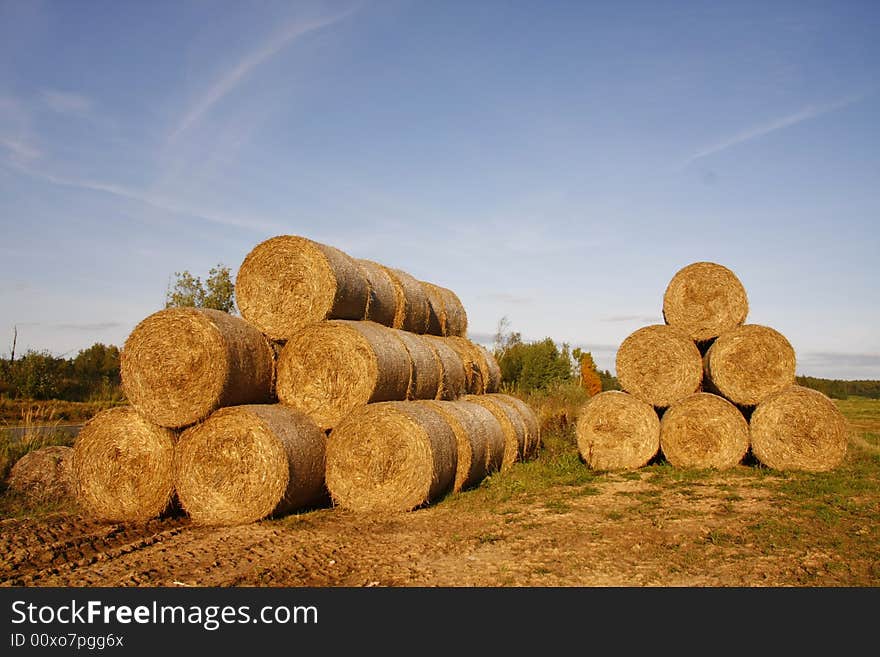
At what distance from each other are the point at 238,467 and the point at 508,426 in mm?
5173

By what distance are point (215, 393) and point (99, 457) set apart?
1.69 meters

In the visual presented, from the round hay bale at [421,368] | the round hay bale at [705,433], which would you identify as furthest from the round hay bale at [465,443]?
the round hay bale at [705,433]

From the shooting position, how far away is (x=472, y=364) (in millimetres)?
12734

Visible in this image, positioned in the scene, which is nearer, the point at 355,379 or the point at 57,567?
the point at 57,567

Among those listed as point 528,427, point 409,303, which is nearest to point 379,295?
point 409,303

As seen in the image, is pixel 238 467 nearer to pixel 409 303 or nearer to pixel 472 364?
pixel 409 303

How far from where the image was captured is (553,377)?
26.2 m

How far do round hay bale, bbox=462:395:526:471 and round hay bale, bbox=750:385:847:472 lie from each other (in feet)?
12.1

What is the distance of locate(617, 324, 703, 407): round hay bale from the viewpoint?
11633mm

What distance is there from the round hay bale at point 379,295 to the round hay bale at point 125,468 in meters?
3.24

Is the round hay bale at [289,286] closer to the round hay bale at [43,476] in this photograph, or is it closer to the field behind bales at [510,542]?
the field behind bales at [510,542]

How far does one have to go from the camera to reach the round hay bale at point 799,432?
10.6 metres

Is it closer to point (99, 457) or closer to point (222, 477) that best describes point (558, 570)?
point (222, 477)
